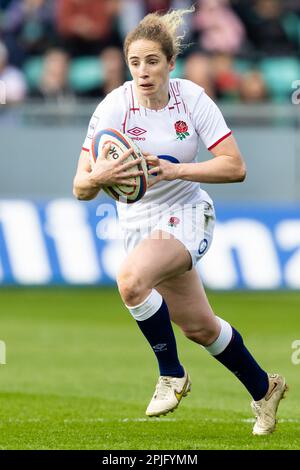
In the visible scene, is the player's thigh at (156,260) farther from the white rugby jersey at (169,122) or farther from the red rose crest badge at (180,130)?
the red rose crest badge at (180,130)

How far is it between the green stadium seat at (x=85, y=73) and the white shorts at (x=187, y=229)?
396 inches

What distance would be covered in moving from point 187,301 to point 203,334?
252 mm

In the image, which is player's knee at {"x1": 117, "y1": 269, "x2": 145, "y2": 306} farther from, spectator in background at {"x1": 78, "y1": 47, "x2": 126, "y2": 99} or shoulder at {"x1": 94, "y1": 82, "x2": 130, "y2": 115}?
spectator in background at {"x1": 78, "y1": 47, "x2": 126, "y2": 99}

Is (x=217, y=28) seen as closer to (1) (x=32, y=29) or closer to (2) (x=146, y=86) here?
(1) (x=32, y=29)

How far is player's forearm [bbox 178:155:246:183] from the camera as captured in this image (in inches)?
276

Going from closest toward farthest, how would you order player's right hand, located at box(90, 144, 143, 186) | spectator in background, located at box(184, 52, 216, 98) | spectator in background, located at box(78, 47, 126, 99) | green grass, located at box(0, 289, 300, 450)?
player's right hand, located at box(90, 144, 143, 186) → green grass, located at box(0, 289, 300, 450) → spectator in background, located at box(184, 52, 216, 98) → spectator in background, located at box(78, 47, 126, 99)

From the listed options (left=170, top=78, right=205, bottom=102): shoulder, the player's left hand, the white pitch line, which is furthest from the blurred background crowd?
the player's left hand

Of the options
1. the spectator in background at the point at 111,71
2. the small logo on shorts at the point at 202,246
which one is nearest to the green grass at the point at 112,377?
the small logo on shorts at the point at 202,246

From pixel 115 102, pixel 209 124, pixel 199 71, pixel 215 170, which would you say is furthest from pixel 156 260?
pixel 199 71

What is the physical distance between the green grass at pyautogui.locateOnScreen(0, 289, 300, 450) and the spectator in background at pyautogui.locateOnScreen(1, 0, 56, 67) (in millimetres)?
3851

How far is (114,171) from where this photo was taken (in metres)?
6.87

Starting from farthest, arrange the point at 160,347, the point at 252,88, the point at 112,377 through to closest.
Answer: the point at 252,88 → the point at 112,377 → the point at 160,347
